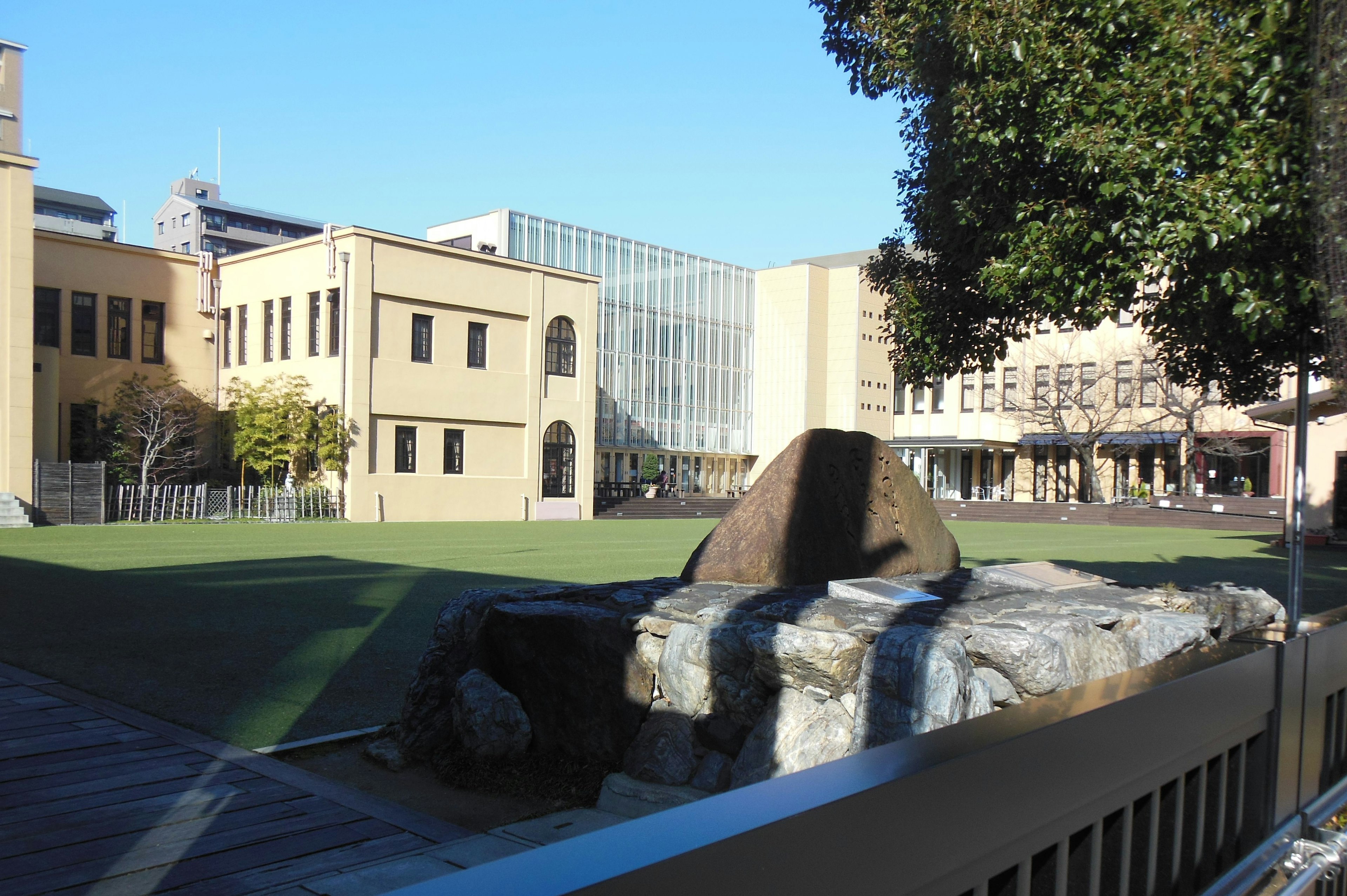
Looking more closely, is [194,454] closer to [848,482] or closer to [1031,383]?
[848,482]

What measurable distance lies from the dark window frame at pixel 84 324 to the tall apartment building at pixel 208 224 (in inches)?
2248

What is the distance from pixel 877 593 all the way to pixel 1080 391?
46896 millimetres

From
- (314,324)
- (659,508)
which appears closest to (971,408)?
(659,508)

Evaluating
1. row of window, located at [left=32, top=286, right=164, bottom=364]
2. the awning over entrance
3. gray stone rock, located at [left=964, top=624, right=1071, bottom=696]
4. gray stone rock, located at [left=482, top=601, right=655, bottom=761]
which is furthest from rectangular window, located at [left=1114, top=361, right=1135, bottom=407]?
gray stone rock, located at [left=482, top=601, right=655, bottom=761]

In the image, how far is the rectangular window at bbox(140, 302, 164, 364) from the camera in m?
36.2

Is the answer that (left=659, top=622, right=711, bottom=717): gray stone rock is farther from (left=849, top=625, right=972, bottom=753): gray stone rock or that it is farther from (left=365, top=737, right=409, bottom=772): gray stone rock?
(left=365, top=737, right=409, bottom=772): gray stone rock

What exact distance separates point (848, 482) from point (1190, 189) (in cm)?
307

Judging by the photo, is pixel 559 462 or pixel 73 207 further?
pixel 73 207

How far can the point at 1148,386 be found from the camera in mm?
50094

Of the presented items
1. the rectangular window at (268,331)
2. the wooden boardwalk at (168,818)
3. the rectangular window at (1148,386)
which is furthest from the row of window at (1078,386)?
the wooden boardwalk at (168,818)

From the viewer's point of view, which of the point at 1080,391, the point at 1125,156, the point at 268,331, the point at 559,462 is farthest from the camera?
the point at 1080,391

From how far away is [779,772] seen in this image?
5121 millimetres

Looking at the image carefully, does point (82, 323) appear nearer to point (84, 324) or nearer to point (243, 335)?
point (84, 324)

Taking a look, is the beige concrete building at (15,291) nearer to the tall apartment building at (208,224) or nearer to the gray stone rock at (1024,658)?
the gray stone rock at (1024,658)
